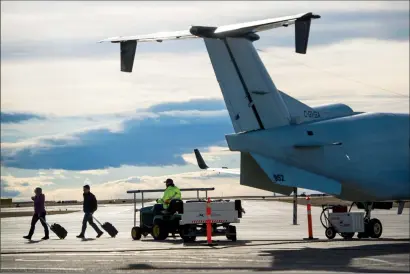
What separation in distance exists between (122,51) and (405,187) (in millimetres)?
11098

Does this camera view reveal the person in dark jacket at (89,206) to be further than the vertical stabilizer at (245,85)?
Yes

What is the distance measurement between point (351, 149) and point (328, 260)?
8217 mm

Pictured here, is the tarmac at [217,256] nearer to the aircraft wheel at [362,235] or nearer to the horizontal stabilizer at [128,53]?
the aircraft wheel at [362,235]

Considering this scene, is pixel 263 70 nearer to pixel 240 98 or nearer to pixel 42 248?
pixel 240 98

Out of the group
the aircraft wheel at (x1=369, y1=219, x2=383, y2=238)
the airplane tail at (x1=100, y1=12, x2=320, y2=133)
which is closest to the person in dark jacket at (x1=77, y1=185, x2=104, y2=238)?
the airplane tail at (x1=100, y1=12, x2=320, y2=133)

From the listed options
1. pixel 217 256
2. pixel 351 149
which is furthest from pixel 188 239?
pixel 217 256

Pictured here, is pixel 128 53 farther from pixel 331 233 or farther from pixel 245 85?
pixel 331 233

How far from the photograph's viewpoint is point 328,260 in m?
24.2

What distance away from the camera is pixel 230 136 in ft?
103

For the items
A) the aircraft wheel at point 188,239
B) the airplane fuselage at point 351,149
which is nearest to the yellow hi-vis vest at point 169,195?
the aircraft wheel at point 188,239

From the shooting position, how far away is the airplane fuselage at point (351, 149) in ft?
102

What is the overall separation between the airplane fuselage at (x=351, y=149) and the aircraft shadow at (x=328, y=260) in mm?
2944

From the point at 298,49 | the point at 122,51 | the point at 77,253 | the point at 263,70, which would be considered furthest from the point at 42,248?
the point at 298,49

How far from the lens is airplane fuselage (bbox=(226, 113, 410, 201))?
31.1 meters
